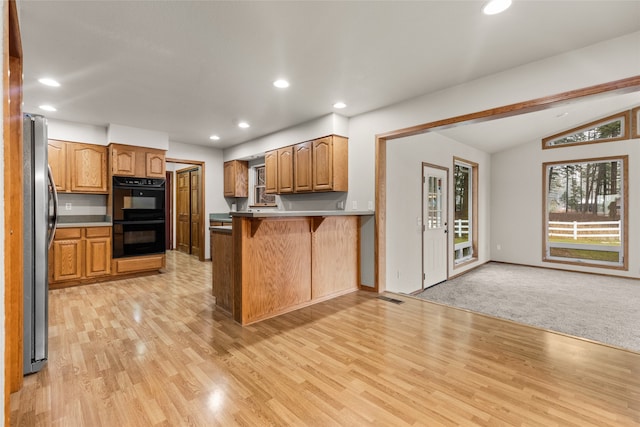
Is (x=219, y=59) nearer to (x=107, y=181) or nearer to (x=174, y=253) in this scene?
(x=107, y=181)

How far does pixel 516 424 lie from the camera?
1.58m

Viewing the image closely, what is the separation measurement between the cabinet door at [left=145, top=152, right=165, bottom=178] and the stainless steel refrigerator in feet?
10.2

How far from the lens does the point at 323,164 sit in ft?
14.1

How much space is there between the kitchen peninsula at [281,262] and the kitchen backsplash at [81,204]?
3.02m

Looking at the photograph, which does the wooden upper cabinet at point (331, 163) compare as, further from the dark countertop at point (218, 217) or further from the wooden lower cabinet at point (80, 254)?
the wooden lower cabinet at point (80, 254)

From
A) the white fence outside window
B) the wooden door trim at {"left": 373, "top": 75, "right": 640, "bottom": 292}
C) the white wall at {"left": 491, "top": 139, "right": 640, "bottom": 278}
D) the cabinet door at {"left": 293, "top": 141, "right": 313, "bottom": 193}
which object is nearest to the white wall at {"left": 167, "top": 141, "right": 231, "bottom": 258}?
the cabinet door at {"left": 293, "top": 141, "right": 313, "bottom": 193}

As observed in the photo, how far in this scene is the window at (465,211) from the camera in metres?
6.22

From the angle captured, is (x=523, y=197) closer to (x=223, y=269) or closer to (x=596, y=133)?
(x=596, y=133)

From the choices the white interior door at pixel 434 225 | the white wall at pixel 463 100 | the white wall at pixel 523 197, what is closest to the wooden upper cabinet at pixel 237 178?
the white wall at pixel 463 100

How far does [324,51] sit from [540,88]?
1.97 m

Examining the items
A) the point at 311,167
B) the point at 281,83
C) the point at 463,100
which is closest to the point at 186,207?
the point at 311,167

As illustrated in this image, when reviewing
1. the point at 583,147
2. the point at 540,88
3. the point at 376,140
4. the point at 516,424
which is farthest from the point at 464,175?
the point at 516,424

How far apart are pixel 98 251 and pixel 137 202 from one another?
→ 0.93 m

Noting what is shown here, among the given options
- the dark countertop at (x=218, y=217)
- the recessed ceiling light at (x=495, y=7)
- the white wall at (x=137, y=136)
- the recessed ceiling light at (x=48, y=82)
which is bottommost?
the dark countertop at (x=218, y=217)
